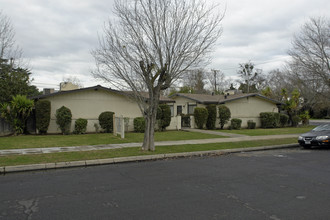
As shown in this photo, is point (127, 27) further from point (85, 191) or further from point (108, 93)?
point (108, 93)

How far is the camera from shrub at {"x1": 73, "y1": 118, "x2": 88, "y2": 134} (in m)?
17.9

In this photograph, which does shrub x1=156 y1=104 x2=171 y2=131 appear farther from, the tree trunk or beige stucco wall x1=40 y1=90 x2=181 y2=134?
the tree trunk

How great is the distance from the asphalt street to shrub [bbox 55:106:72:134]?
9.56 meters

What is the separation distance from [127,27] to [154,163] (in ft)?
18.4

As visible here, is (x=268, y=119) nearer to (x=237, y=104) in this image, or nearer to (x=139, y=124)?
(x=237, y=104)

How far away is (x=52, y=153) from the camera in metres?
10.5

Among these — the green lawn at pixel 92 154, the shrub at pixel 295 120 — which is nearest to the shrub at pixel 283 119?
the shrub at pixel 295 120

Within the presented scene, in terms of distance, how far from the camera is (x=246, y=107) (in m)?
26.2

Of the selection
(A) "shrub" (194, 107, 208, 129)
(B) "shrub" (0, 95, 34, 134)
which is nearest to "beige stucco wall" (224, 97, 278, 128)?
(A) "shrub" (194, 107, 208, 129)

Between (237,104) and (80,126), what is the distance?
1489 centimetres

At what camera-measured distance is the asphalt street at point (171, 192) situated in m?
4.54

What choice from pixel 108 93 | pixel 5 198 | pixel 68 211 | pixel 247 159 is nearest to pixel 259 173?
pixel 247 159

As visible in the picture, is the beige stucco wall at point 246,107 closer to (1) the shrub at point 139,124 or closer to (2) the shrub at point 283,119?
(2) the shrub at point 283,119

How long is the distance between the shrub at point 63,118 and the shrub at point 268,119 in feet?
58.9
